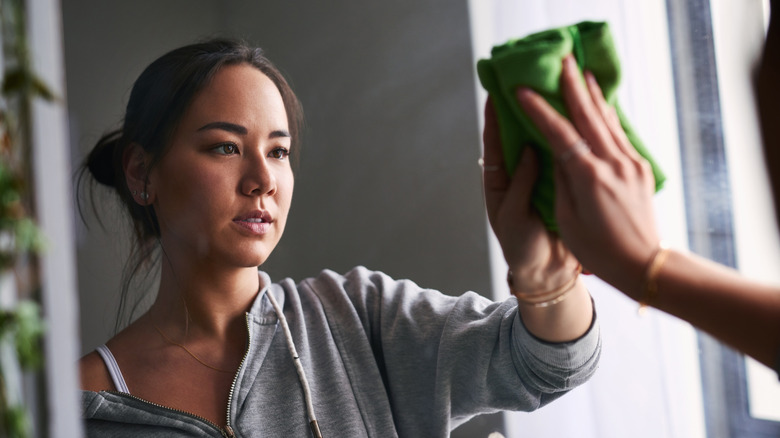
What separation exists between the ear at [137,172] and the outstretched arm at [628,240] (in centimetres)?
32

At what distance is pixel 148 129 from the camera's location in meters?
0.52

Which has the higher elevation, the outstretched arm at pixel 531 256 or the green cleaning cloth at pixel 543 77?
the green cleaning cloth at pixel 543 77

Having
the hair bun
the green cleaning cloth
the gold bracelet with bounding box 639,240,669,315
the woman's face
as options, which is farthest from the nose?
the gold bracelet with bounding box 639,240,669,315

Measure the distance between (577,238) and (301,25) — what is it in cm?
→ 38

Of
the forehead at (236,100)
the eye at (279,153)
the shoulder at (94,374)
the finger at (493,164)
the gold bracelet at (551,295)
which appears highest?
the forehead at (236,100)

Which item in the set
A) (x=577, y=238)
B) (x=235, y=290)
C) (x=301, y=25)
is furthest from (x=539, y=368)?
(x=301, y=25)

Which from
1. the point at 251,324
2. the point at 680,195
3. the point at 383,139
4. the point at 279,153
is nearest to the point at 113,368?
the point at 251,324

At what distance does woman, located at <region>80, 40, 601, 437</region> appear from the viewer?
51cm

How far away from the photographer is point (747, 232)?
579 millimetres

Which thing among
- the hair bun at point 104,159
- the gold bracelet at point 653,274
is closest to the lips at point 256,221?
the hair bun at point 104,159

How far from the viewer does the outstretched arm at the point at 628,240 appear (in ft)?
1.08

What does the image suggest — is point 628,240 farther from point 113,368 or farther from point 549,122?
point 113,368

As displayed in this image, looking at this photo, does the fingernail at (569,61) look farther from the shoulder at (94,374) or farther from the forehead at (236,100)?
the shoulder at (94,374)

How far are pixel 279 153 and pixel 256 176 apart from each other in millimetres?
39
